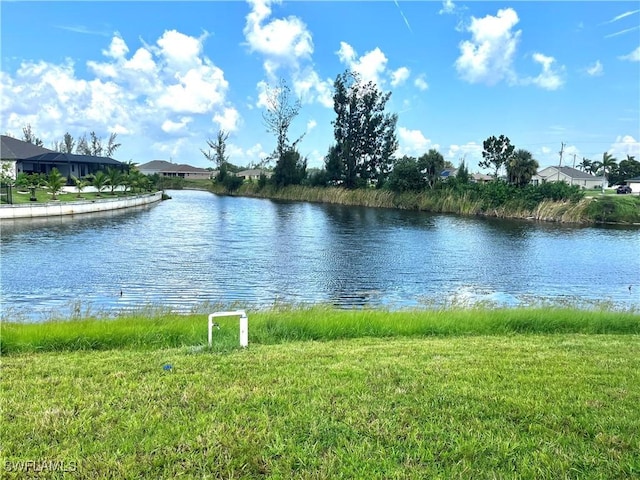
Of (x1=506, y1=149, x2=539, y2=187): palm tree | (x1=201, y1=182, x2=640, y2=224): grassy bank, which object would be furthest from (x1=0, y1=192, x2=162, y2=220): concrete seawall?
(x1=506, y1=149, x2=539, y2=187): palm tree

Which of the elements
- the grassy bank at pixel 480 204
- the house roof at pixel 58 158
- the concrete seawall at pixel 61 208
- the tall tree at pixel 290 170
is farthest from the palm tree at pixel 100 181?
the tall tree at pixel 290 170

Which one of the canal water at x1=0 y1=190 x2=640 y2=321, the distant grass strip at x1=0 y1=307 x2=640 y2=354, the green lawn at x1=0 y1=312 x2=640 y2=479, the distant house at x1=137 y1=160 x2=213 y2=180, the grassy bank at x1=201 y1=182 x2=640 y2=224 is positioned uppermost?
the distant house at x1=137 y1=160 x2=213 y2=180

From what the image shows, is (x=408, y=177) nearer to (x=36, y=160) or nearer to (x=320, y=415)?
(x=36, y=160)

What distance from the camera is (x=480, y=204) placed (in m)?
40.5

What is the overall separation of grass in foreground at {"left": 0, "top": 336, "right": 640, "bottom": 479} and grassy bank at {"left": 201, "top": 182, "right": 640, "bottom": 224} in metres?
34.0

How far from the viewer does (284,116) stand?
223 feet

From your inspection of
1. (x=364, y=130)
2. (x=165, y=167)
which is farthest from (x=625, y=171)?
(x=165, y=167)

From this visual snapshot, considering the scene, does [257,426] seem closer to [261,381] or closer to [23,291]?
[261,381]

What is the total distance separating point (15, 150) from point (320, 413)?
171ft

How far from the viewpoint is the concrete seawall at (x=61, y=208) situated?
27.5m

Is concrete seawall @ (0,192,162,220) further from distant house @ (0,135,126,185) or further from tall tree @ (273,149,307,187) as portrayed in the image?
tall tree @ (273,149,307,187)

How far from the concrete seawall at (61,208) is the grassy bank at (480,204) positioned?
22.7 metres

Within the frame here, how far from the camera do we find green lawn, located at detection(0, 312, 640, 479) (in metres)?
2.77

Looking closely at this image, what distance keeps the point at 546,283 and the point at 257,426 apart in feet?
45.9
